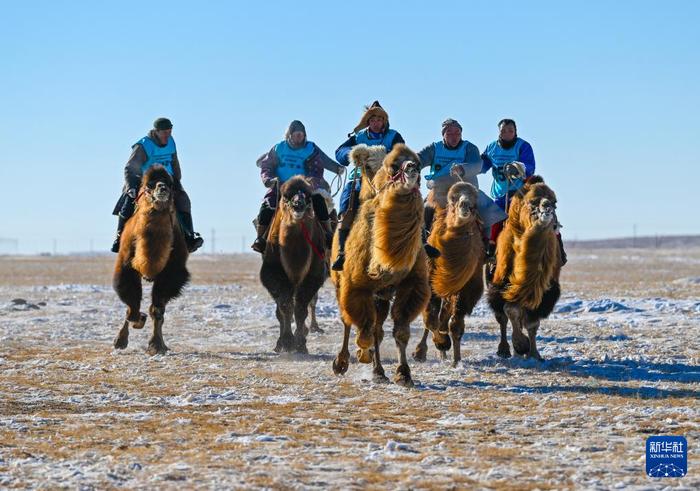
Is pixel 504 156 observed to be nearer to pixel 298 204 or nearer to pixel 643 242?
pixel 298 204

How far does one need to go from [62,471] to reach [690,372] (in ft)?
21.7

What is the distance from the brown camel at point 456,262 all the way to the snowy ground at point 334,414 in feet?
1.45

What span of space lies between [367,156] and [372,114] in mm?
1654

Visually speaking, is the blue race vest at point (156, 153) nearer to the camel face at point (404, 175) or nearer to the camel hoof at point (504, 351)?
the camel hoof at point (504, 351)

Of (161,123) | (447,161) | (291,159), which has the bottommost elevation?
(447,161)

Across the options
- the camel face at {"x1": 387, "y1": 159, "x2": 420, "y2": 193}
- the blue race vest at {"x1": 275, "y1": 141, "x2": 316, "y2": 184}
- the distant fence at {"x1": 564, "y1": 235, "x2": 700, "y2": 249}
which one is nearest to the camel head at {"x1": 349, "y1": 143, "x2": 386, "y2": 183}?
the camel face at {"x1": 387, "y1": 159, "x2": 420, "y2": 193}

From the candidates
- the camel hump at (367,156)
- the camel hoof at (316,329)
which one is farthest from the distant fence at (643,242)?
the camel hump at (367,156)

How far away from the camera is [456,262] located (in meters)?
11.4

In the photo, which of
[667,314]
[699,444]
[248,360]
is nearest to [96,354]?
[248,360]

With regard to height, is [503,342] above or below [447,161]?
below

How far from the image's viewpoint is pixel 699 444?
6.70m

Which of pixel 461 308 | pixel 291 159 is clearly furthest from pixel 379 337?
pixel 291 159

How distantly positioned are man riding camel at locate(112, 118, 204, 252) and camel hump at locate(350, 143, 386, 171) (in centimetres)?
353

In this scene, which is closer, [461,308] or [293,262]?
[461,308]
